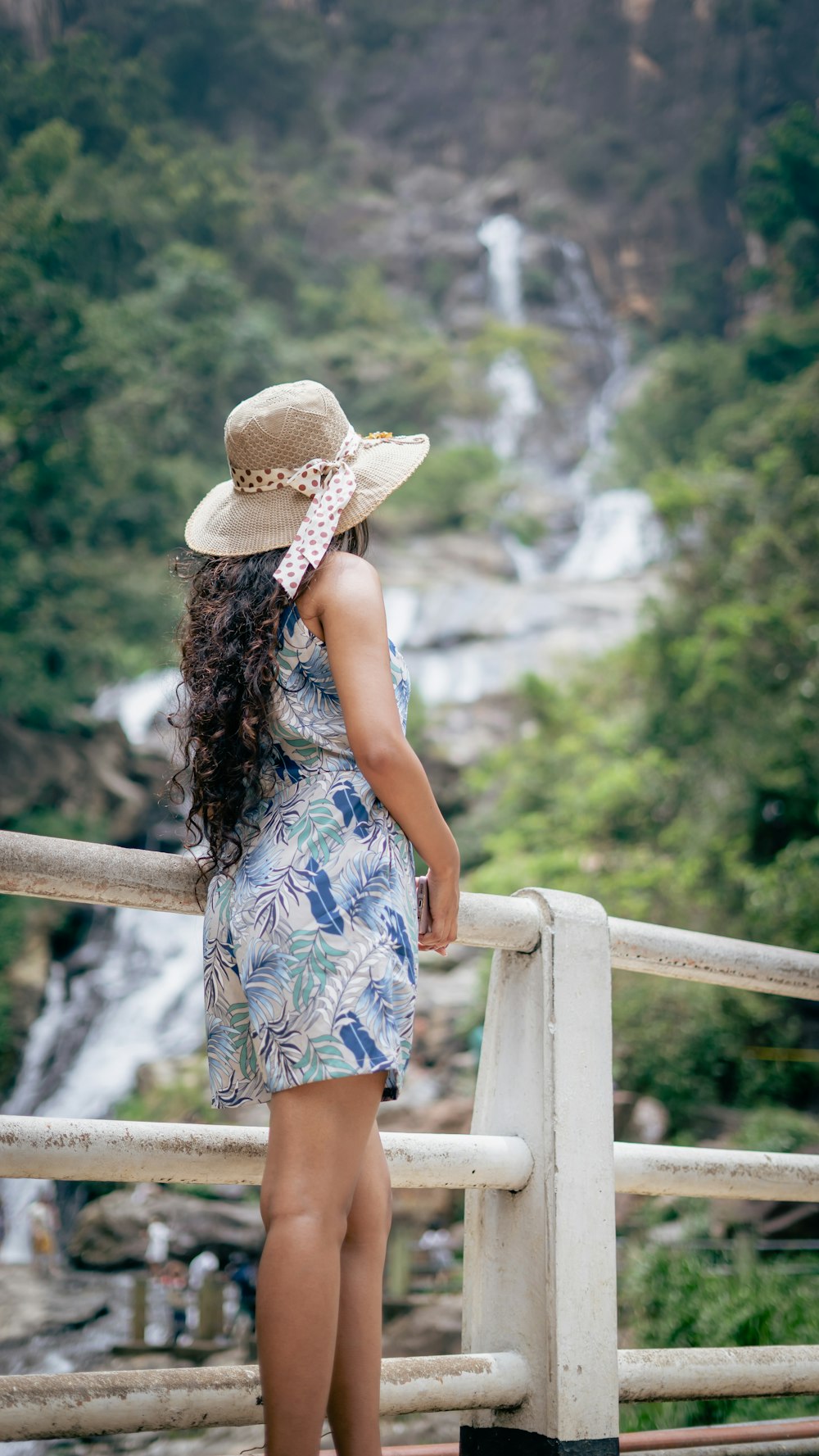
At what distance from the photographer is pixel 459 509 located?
90.5 ft

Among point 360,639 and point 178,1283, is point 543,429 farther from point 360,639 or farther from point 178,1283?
point 360,639

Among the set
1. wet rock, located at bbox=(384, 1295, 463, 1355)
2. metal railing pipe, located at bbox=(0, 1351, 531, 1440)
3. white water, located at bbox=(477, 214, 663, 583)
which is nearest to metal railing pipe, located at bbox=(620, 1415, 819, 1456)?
metal railing pipe, located at bbox=(0, 1351, 531, 1440)

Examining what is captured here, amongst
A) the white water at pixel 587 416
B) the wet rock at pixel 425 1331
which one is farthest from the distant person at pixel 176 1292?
the white water at pixel 587 416

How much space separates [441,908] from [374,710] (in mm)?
297

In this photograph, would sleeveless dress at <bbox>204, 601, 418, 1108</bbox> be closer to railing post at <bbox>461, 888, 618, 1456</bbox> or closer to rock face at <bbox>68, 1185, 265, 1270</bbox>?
railing post at <bbox>461, 888, 618, 1456</bbox>

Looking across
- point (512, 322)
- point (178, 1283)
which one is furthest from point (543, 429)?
point (178, 1283)

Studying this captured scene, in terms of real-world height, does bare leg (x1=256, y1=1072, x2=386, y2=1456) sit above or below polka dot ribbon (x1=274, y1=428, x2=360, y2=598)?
below

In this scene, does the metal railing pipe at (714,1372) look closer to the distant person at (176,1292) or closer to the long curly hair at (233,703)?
the long curly hair at (233,703)

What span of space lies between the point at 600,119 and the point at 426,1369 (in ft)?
142

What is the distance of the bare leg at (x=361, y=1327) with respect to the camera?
136 centimetres

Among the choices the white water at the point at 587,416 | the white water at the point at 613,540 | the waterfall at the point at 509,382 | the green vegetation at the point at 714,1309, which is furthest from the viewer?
the waterfall at the point at 509,382

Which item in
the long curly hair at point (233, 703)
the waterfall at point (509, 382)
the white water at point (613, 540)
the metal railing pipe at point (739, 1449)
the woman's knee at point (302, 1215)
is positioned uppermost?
the waterfall at point (509, 382)

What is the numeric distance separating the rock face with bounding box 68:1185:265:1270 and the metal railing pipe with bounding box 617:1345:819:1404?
813cm

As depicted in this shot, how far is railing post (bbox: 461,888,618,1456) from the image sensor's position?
162cm
